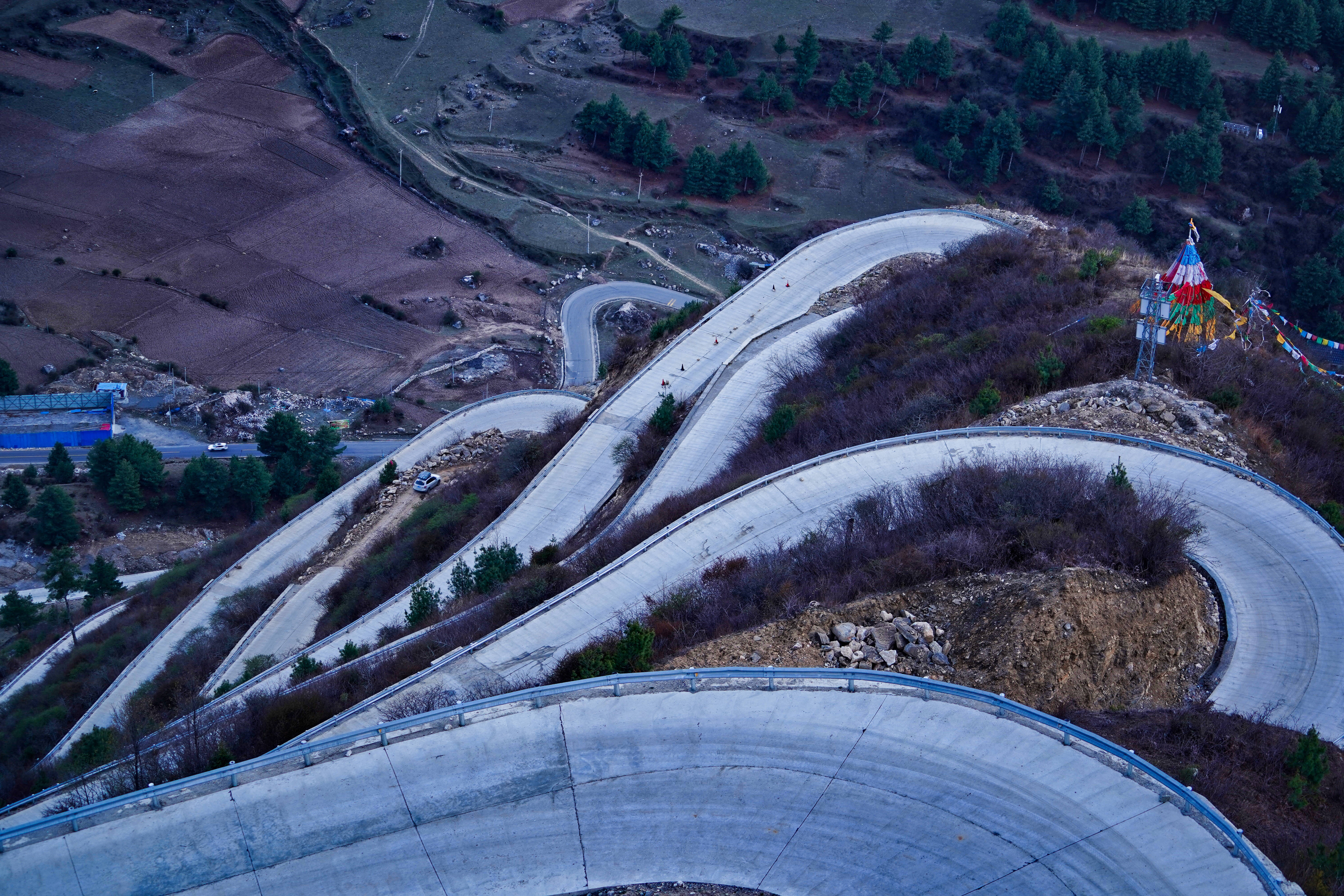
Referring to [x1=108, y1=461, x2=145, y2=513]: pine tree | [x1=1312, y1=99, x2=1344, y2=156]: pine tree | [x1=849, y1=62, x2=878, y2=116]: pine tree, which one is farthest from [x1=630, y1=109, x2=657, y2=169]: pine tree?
[x1=1312, y1=99, x2=1344, y2=156]: pine tree

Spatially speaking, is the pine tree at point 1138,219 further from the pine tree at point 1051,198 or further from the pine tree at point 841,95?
the pine tree at point 841,95

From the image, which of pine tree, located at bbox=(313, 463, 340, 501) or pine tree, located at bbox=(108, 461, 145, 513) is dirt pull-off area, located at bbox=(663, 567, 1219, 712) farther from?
pine tree, located at bbox=(108, 461, 145, 513)

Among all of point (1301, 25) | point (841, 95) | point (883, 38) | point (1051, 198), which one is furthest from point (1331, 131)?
point (841, 95)

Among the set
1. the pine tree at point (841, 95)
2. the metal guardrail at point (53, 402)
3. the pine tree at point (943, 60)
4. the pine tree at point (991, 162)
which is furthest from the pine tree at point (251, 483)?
the pine tree at point (943, 60)

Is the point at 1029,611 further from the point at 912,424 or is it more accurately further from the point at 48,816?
the point at 48,816

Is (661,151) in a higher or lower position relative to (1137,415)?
lower

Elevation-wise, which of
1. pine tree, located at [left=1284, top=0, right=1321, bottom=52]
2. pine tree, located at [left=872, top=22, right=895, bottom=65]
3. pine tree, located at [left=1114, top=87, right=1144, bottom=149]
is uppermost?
pine tree, located at [left=1284, top=0, right=1321, bottom=52]

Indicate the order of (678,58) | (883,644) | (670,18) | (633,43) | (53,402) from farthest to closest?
(670,18), (633,43), (678,58), (53,402), (883,644)

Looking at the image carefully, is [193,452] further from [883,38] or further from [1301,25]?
[1301,25]
